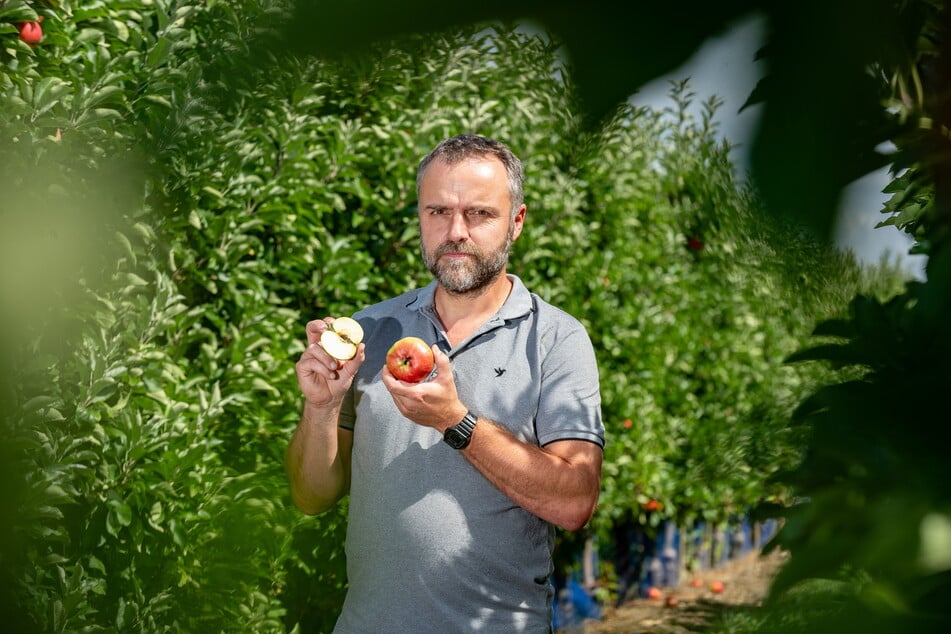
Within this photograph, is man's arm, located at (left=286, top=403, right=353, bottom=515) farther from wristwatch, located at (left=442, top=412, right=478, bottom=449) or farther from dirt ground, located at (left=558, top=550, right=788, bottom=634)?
dirt ground, located at (left=558, top=550, right=788, bottom=634)

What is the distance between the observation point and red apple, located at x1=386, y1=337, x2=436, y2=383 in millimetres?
1856

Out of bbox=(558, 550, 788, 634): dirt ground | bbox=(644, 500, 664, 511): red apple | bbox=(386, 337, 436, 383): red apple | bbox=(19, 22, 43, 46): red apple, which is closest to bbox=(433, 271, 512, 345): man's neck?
bbox=(386, 337, 436, 383): red apple

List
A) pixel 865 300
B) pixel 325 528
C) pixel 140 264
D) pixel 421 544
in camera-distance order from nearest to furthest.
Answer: pixel 865 300
pixel 421 544
pixel 140 264
pixel 325 528

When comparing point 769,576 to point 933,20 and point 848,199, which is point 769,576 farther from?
point 933,20

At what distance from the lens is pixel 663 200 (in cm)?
536

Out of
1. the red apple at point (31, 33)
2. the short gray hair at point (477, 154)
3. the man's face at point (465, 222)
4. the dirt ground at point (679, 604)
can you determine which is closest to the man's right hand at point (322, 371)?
the man's face at point (465, 222)

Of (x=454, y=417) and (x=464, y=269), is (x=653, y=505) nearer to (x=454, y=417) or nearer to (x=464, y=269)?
(x=464, y=269)

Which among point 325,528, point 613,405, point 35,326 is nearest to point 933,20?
point 35,326

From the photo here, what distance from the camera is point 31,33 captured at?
2.19m

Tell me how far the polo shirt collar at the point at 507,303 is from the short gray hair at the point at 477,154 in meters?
0.19

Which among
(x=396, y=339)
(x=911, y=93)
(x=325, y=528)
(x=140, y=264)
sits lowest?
(x=325, y=528)

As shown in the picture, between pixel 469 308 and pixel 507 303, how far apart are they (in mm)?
103

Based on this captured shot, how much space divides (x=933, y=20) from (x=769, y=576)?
24 centimetres

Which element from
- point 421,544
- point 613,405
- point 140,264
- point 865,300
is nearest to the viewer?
point 865,300
